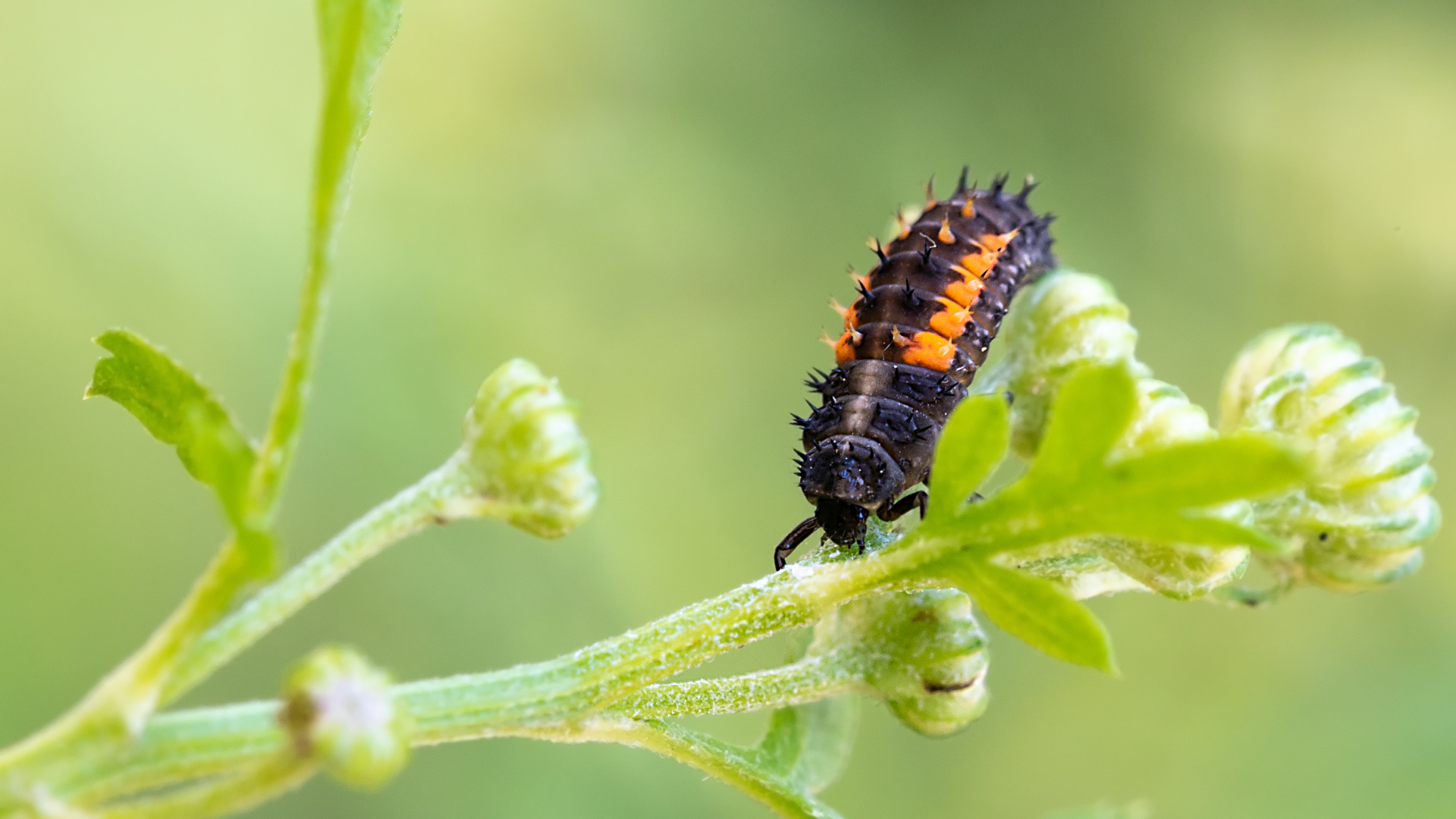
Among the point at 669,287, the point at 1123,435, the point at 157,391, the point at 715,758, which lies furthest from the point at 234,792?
the point at 669,287

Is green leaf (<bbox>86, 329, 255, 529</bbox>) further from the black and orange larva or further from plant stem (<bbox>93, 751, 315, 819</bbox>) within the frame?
the black and orange larva

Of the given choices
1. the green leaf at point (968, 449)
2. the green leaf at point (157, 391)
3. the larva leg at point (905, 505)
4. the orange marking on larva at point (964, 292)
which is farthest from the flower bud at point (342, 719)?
the orange marking on larva at point (964, 292)

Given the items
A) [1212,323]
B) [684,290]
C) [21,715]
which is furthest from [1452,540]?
[21,715]

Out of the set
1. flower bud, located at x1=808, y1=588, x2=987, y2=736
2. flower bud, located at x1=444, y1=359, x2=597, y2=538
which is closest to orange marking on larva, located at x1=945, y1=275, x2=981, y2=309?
flower bud, located at x1=808, y1=588, x2=987, y2=736

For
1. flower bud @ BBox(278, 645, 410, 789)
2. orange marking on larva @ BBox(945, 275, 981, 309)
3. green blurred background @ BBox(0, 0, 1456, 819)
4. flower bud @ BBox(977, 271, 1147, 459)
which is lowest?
flower bud @ BBox(278, 645, 410, 789)

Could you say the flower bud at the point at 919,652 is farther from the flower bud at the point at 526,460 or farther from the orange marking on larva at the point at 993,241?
the orange marking on larva at the point at 993,241

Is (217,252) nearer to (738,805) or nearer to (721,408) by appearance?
(721,408)
